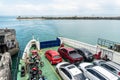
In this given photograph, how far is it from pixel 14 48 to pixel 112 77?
22344mm

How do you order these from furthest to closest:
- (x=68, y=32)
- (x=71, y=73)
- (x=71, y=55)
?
(x=68, y=32) < (x=71, y=55) < (x=71, y=73)

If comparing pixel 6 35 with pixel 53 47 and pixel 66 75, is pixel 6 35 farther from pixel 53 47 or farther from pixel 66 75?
pixel 66 75

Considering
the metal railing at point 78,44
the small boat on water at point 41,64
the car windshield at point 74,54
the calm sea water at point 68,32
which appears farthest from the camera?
the calm sea water at point 68,32

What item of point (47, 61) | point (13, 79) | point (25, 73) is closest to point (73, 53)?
point (47, 61)

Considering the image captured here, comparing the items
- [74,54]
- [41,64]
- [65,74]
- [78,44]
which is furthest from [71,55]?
[78,44]

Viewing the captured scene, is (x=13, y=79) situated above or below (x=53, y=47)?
below

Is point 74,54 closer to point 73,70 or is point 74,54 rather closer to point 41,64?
point 41,64

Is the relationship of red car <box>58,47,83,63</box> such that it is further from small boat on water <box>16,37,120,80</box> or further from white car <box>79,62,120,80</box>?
white car <box>79,62,120,80</box>

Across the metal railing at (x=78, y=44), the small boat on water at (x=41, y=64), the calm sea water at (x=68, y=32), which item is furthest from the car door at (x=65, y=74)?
the calm sea water at (x=68, y=32)

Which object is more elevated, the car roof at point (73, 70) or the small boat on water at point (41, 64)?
the car roof at point (73, 70)

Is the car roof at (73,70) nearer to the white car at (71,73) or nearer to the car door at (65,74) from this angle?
the white car at (71,73)

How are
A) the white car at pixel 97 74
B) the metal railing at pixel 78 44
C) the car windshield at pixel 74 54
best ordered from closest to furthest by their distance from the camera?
the white car at pixel 97 74
the car windshield at pixel 74 54
the metal railing at pixel 78 44

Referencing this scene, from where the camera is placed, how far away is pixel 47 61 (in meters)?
16.6

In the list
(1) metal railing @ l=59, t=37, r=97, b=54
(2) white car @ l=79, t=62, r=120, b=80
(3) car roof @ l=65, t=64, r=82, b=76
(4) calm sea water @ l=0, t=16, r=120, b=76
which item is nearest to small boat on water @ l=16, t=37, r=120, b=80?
(1) metal railing @ l=59, t=37, r=97, b=54
